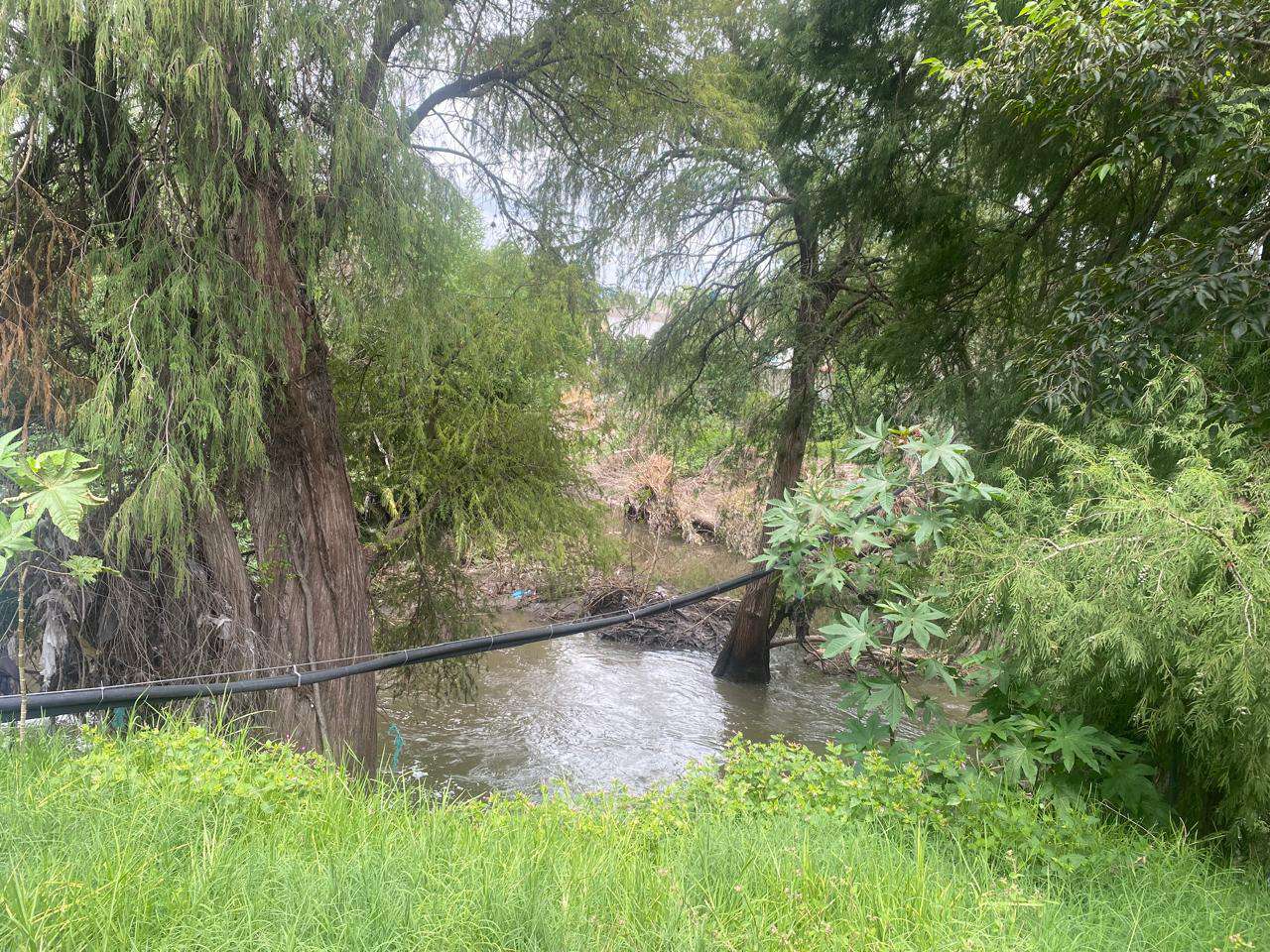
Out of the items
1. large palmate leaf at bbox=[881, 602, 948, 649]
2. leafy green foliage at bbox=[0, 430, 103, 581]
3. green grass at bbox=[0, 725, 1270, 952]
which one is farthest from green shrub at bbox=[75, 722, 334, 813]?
large palmate leaf at bbox=[881, 602, 948, 649]

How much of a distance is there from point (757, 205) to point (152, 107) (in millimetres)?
6328

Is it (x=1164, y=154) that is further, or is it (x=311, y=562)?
(x=311, y=562)

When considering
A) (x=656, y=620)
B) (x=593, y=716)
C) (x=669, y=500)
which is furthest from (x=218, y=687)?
(x=669, y=500)

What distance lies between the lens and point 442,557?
766 cm

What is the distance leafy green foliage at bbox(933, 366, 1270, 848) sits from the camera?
245 centimetres

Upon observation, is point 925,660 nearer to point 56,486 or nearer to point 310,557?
point 56,486

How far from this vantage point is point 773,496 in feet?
30.3

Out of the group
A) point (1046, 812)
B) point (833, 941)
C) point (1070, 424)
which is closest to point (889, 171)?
point (1070, 424)

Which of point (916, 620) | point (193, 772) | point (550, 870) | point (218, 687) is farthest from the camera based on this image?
point (218, 687)

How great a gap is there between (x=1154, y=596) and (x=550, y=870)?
6.63 ft

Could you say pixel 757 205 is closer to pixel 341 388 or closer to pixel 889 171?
pixel 889 171

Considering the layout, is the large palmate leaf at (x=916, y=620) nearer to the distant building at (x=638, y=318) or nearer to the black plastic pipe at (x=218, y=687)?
the black plastic pipe at (x=218, y=687)

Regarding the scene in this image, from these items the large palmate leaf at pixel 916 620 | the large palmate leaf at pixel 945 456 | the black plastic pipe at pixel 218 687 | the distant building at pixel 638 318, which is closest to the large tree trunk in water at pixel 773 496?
the distant building at pixel 638 318

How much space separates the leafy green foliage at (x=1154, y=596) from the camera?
2451 millimetres
